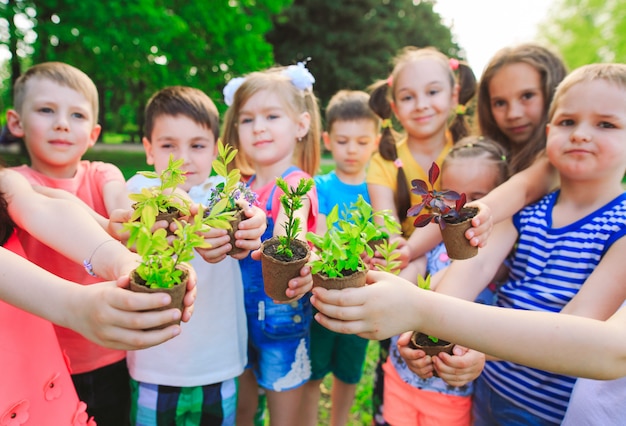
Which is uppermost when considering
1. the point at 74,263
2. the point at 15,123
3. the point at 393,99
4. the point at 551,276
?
the point at 393,99

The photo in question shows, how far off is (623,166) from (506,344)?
1213mm

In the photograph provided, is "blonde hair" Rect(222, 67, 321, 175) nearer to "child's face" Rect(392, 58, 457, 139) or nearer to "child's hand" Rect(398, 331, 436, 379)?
"child's face" Rect(392, 58, 457, 139)

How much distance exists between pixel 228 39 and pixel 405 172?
1322cm

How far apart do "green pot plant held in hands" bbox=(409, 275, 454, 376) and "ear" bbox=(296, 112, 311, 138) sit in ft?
4.82

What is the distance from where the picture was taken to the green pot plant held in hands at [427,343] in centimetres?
172

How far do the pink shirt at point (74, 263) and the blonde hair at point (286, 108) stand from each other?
0.87 meters

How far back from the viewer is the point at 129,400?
250 cm

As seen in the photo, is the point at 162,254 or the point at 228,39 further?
the point at 228,39

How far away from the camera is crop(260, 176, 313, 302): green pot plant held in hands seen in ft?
5.02

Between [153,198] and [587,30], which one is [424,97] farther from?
[587,30]

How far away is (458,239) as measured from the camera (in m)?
1.78

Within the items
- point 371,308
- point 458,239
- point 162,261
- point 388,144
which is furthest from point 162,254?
point 388,144

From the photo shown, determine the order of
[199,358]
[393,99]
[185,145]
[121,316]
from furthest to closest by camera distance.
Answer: [393,99] < [185,145] < [199,358] < [121,316]

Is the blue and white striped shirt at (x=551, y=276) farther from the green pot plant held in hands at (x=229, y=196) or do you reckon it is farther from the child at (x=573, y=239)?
the green pot plant held in hands at (x=229, y=196)
